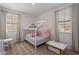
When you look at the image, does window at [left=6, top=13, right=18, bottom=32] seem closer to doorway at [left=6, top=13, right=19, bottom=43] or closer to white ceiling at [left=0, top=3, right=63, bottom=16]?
doorway at [left=6, top=13, right=19, bottom=43]

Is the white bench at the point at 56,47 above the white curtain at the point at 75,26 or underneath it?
underneath

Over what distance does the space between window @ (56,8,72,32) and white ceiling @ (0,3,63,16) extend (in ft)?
0.53

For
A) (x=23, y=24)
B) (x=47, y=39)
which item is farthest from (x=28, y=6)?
(x=47, y=39)

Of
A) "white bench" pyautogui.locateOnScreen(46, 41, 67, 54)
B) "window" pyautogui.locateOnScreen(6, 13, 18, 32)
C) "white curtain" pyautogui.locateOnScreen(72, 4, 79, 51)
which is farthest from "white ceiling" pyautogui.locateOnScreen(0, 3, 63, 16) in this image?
"white bench" pyautogui.locateOnScreen(46, 41, 67, 54)

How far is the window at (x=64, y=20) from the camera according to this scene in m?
1.55

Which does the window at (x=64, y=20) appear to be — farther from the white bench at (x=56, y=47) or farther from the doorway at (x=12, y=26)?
the doorway at (x=12, y=26)

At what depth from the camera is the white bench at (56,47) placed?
1.56 meters

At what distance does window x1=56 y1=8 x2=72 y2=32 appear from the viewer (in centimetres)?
155

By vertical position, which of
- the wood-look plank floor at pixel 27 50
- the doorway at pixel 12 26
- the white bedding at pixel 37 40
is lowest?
the wood-look plank floor at pixel 27 50

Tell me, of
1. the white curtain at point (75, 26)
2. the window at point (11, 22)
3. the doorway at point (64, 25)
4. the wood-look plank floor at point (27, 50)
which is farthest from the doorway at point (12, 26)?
the white curtain at point (75, 26)

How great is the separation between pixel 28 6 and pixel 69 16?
2.42 ft

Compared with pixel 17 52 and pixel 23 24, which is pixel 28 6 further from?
pixel 17 52

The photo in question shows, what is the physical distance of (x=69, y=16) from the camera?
155 centimetres

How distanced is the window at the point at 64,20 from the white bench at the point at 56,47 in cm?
26
